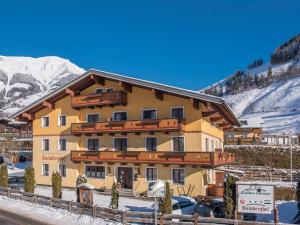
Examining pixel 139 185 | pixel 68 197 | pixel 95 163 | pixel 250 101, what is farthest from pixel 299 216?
pixel 250 101

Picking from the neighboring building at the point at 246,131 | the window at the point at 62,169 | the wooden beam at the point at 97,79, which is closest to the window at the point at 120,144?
the wooden beam at the point at 97,79

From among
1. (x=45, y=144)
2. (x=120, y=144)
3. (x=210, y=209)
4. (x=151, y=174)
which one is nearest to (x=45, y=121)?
(x=45, y=144)

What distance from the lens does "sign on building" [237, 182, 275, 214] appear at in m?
19.8

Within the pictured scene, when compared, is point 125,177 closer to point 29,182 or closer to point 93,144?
point 93,144

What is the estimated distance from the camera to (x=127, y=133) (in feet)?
132

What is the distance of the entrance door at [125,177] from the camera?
4006 centimetres

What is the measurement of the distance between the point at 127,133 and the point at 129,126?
1.72m

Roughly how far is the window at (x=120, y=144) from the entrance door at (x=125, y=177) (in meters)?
1.97

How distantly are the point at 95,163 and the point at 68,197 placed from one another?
606cm

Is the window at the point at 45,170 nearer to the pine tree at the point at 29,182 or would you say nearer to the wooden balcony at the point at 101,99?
the wooden balcony at the point at 101,99

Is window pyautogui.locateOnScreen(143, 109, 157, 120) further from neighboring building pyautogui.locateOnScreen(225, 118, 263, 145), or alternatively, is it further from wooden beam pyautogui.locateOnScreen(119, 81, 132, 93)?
neighboring building pyautogui.locateOnScreen(225, 118, 263, 145)

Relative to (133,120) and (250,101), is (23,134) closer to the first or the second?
(133,120)

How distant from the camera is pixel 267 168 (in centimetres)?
5159

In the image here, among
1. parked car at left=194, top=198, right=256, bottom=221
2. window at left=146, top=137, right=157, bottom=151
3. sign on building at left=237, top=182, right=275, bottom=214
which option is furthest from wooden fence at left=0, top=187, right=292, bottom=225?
window at left=146, top=137, right=157, bottom=151
